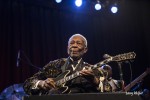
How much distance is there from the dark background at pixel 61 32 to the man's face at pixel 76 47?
113 inches

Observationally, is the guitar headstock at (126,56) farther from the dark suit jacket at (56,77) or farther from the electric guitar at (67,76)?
the dark suit jacket at (56,77)

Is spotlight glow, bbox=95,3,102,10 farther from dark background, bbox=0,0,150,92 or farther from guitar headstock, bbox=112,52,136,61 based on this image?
guitar headstock, bbox=112,52,136,61

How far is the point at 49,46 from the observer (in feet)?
21.5

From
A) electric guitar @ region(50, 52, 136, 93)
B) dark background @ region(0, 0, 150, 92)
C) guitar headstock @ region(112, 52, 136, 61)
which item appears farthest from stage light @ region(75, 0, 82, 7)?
guitar headstock @ region(112, 52, 136, 61)

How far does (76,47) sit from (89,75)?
0.70 meters

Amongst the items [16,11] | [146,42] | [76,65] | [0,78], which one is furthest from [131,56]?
[146,42]

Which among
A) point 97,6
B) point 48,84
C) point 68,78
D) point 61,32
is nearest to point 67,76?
point 68,78

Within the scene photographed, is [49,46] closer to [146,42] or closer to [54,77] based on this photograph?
[146,42]

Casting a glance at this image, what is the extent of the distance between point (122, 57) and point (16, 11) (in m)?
4.09

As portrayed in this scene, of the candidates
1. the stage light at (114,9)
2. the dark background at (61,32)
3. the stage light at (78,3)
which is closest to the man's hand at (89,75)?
the dark background at (61,32)

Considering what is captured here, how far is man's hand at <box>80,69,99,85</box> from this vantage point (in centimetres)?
259

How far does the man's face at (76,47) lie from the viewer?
3.23 m

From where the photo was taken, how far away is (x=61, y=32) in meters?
6.82

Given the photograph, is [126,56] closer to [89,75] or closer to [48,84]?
[89,75]
